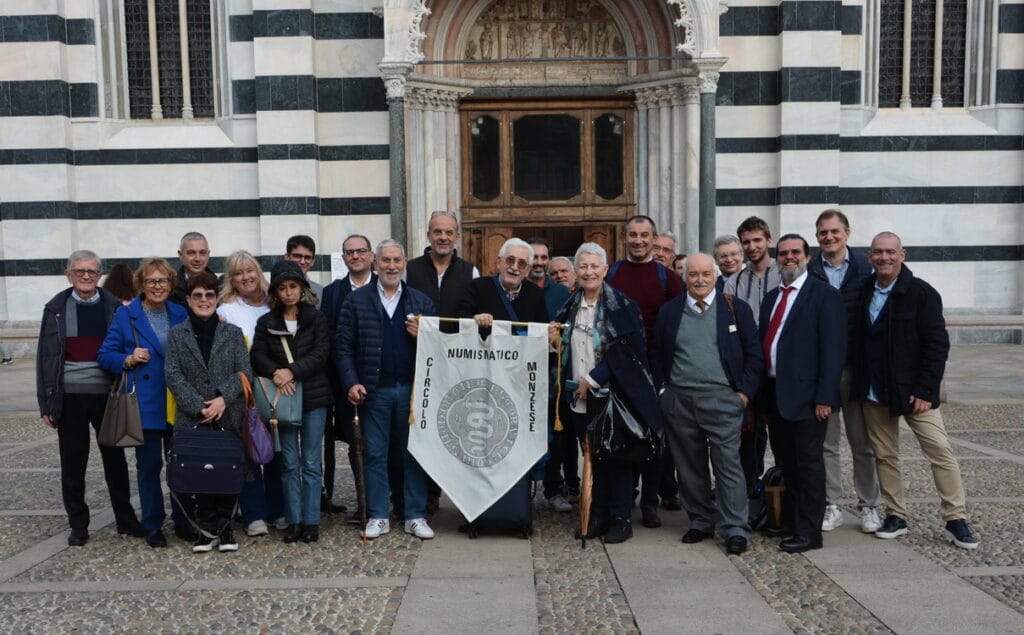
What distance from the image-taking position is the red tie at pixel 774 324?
5.36 m

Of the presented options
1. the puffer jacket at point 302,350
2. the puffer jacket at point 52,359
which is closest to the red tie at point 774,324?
the puffer jacket at point 302,350

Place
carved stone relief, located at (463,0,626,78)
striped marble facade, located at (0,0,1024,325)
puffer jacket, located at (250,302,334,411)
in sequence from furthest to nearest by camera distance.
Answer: carved stone relief, located at (463,0,626,78) → striped marble facade, located at (0,0,1024,325) → puffer jacket, located at (250,302,334,411)

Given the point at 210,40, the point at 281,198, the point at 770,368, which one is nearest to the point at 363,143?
the point at 281,198

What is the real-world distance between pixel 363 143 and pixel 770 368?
937 centimetres

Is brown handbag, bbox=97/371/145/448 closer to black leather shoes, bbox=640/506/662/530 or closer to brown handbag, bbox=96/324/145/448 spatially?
brown handbag, bbox=96/324/145/448

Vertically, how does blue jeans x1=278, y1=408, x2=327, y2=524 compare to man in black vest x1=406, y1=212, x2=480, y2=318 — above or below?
below

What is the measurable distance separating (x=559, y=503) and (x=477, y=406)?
1.13 metres

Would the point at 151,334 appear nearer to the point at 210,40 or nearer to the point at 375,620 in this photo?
the point at 375,620

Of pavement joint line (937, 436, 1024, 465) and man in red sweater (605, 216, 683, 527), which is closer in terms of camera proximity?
man in red sweater (605, 216, 683, 527)

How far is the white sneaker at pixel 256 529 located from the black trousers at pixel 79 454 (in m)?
0.83

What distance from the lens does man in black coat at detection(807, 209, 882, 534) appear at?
215 inches

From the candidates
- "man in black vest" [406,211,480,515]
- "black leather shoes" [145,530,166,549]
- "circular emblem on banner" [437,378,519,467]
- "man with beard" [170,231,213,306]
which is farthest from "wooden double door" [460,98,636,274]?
"black leather shoes" [145,530,166,549]

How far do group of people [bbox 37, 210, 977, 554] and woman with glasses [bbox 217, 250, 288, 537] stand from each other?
13 mm

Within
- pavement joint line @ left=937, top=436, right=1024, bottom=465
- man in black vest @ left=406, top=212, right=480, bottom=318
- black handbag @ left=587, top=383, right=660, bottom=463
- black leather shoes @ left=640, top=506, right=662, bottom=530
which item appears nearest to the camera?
black handbag @ left=587, top=383, right=660, bottom=463
